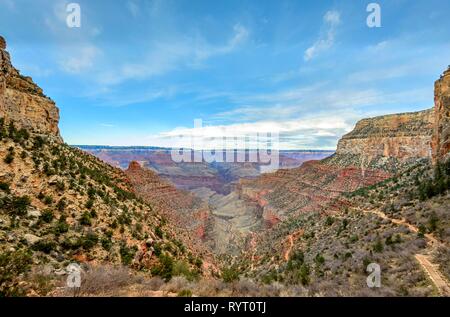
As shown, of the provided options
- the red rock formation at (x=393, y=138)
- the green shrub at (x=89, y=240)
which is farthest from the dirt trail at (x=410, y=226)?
the red rock formation at (x=393, y=138)

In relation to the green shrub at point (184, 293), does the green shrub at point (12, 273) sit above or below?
above

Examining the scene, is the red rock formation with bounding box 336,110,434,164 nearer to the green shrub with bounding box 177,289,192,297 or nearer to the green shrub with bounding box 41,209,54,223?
the green shrub with bounding box 177,289,192,297

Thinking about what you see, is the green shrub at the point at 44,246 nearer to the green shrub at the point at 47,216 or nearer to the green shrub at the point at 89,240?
the green shrub at the point at 89,240

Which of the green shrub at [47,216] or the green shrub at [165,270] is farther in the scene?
the green shrub at [47,216]

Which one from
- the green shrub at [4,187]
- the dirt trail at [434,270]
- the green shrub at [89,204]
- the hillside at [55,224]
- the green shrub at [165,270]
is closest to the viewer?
the dirt trail at [434,270]

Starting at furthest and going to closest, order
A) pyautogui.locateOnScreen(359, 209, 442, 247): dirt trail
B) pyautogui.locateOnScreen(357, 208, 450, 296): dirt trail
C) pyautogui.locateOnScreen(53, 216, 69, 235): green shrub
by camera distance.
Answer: pyautogui.locateOnScreen(359, 209, 442, 247): dirt trail → pyautogui.locateOnScreen(53, 216, 69, 235): green shrub → pyautogui.locateOnScreen(357, 208, 450, 296): dirt trail

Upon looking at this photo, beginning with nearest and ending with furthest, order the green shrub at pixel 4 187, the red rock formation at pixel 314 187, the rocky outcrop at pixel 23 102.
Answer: the green shrub at pixel 4 187 < the rocky outcrop at pixel 23 102 < the red rock formation at pixel 314 187

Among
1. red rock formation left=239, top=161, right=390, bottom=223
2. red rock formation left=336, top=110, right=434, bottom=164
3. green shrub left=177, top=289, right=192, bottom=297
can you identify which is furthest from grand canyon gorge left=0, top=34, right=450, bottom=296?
red rock formation left=336, top=110, right=434, bottom=164
